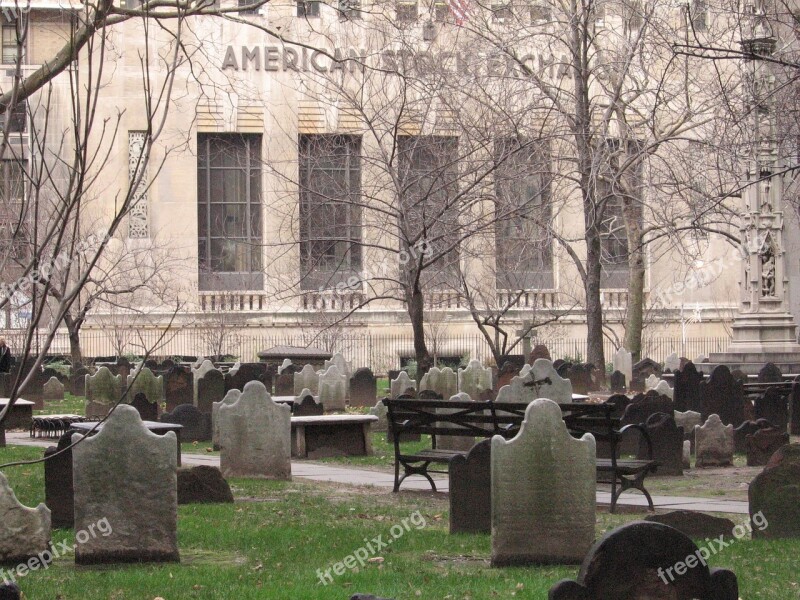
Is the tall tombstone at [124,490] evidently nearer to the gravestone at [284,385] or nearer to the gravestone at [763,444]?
the gravestone at [763,444]

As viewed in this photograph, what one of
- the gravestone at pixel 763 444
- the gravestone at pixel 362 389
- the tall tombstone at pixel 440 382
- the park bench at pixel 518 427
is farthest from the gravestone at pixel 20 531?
the gravestone at pixel 362 389

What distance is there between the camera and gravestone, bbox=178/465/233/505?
11211mm

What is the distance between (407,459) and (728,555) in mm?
4487

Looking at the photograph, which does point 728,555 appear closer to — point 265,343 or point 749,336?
point 749,336

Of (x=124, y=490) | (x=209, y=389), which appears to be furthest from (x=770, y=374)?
(x=124, y=490)

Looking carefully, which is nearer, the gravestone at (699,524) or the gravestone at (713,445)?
the gravestone at (699,524)

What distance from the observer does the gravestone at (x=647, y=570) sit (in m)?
5.30

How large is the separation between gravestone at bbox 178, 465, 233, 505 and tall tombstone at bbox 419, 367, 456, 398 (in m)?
11.6

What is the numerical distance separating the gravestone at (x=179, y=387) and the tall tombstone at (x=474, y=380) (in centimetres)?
496

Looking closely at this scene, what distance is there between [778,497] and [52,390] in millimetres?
21875

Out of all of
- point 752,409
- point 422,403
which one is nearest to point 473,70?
point 752,409

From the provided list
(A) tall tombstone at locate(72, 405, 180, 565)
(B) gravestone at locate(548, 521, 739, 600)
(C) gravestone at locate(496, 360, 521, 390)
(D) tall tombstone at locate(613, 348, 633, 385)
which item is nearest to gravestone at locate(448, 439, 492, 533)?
(A) tall tombstone at locate(72, 405, 180, 565)

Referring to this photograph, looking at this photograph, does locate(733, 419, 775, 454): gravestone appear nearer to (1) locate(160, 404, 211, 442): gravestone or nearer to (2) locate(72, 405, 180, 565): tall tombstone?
(1) locate(160, 404, 211, 442): gravestone

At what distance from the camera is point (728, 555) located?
859 cm
